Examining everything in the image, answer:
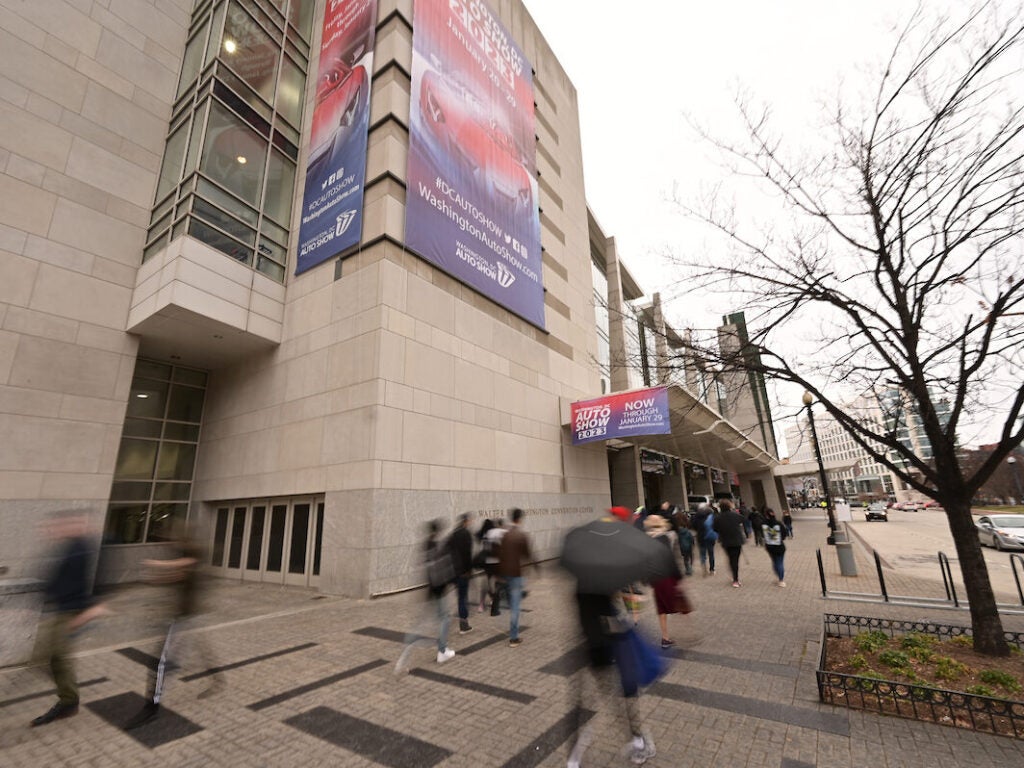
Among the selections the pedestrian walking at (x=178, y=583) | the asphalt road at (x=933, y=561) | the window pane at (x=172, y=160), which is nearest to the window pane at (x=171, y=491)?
the window pane at (x=172, y=160)

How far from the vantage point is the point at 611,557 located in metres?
3.40

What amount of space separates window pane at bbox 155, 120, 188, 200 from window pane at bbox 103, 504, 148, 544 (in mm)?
9313

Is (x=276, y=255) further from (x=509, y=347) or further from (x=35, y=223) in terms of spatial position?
(x=509, y=347)

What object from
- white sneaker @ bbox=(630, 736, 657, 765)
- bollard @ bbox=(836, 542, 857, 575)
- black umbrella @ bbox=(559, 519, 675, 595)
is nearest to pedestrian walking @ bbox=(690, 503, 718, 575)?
bollard @ bbox=(836, 542, 857, 575)

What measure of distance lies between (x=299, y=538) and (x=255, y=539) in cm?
215

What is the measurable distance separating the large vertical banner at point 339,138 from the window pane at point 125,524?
8686 mm

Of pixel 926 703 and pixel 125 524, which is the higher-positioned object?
pixel 125 524

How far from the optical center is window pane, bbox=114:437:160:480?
1366cm

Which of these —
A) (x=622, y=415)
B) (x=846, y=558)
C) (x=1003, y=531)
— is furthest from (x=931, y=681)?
(x=1003, y=531)

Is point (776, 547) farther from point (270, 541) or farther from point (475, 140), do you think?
point (475, 140)

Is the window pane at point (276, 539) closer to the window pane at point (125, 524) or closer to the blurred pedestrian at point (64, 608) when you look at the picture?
the window pane at point (125, 524)

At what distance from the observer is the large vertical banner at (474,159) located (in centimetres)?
1355

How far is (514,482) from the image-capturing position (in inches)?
578

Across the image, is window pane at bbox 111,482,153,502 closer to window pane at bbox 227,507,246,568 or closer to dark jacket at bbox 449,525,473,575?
window pane at bbox 227,507,246,568
